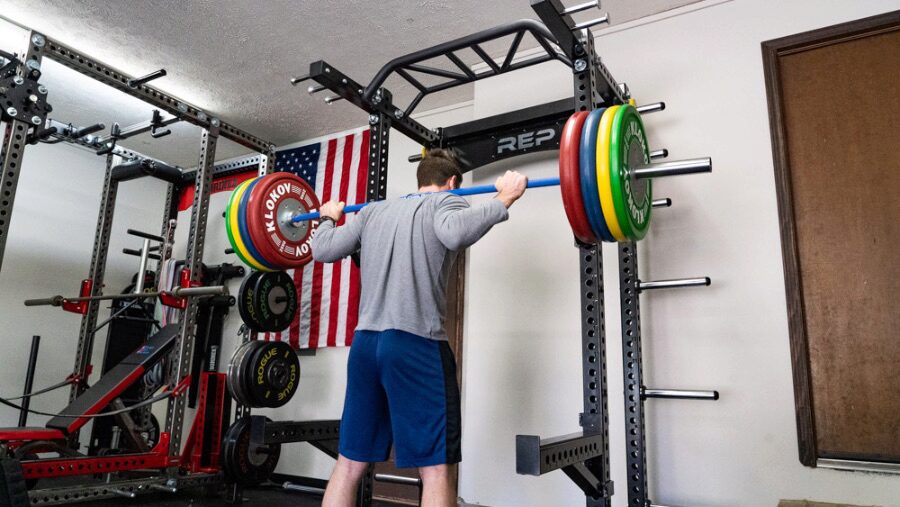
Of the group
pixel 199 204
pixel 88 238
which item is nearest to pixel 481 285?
pixel 199 204

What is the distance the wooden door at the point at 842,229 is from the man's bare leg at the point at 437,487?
1220 millimetres

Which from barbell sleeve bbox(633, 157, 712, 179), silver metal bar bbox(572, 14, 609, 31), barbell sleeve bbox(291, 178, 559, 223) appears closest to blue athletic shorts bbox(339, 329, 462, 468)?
barbell sleeve bbox(291, 178, 559, 223)

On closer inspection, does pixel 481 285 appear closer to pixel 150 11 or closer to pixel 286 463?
pixel 286 463

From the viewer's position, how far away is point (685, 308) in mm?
2088

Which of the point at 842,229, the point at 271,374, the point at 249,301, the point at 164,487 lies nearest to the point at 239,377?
the point at 271,374

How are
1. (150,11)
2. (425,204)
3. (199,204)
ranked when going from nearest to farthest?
(425,204)
(150,11)
(199,204)

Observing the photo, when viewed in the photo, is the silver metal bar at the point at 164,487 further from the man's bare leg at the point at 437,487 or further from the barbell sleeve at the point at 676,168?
the barbell sleeve at the point at 676,168

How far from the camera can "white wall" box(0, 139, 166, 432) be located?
134 inches

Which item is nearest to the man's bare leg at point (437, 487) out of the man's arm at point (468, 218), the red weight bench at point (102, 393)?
the man's arm at point (468, 218)

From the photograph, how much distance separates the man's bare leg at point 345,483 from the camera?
1.38 meters

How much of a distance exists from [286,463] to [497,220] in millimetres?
2482

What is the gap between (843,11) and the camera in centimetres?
202

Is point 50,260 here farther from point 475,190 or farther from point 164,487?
point 475,190

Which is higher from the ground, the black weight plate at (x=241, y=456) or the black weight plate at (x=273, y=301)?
the black weight plate at (x=273, y=301)
